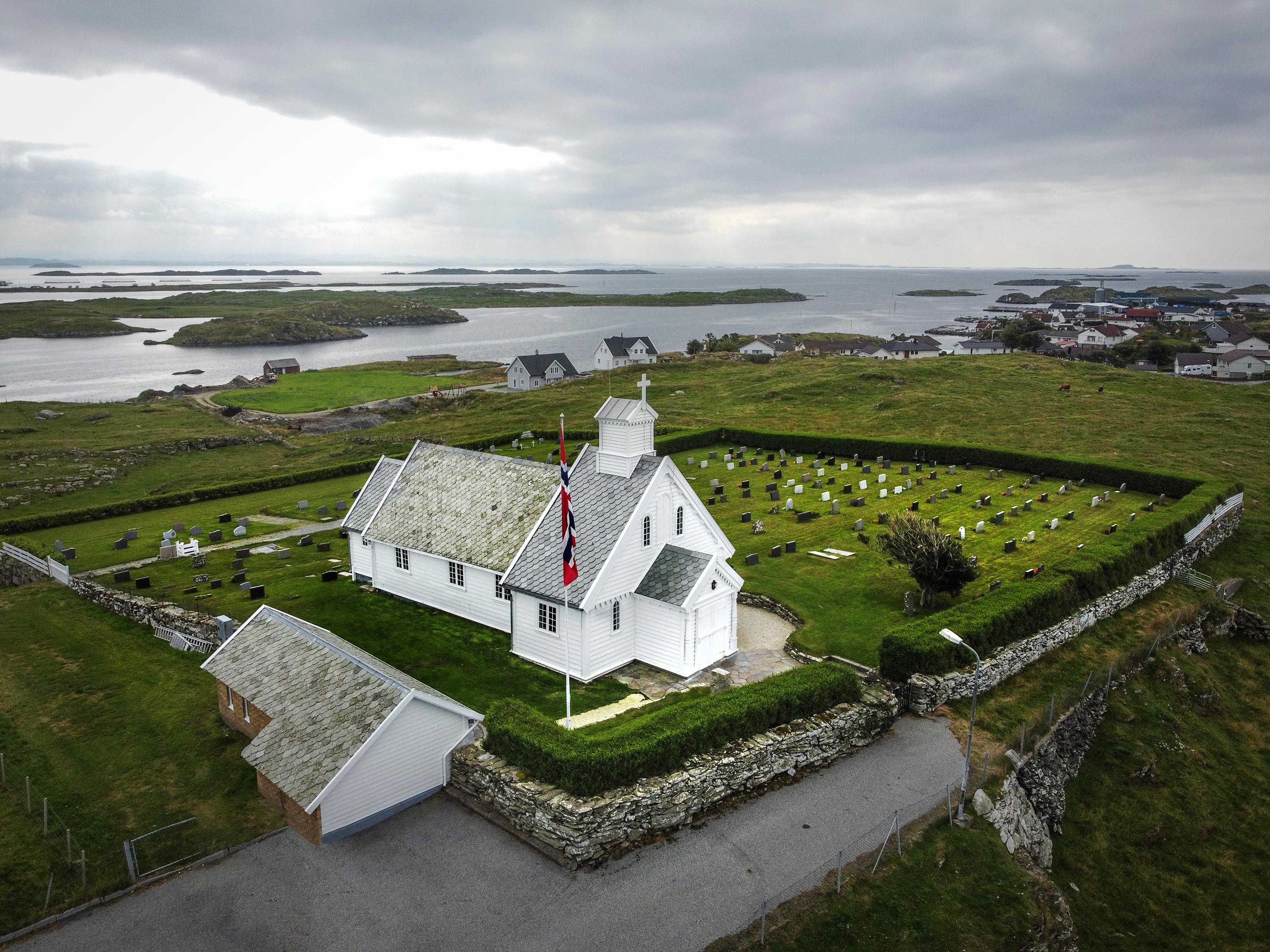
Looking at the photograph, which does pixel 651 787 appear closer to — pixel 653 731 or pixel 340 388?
pixel 653 731

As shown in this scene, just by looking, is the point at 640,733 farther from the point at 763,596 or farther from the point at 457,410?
the point at 457,410

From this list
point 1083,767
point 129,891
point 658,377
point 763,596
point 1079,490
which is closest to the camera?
point 129,891

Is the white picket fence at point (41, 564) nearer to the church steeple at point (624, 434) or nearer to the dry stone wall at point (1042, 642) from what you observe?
the church steeple at point (624, 434)

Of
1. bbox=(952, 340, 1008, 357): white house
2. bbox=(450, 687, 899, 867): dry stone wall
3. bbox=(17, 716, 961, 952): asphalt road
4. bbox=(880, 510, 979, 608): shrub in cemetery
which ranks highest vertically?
bbox=(952, 340, 1008, 357): white house

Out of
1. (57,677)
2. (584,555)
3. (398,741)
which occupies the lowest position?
(57,677)

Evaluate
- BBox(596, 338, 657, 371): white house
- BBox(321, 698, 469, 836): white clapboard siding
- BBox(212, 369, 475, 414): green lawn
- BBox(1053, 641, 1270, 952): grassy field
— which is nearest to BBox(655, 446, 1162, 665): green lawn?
BBox(1053, 641, 1270, 952): grassy field

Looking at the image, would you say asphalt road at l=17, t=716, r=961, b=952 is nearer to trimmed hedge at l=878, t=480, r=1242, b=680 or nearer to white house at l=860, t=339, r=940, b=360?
trimmed hedge at l=878, t=480, r=1242, b=680

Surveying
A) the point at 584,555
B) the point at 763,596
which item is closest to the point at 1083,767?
the point at 763,596
